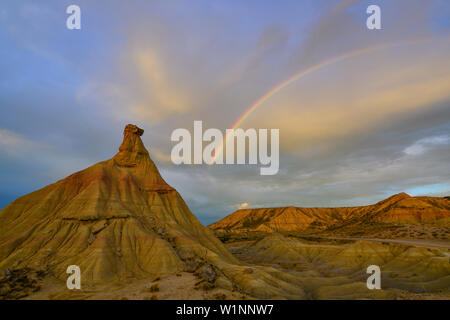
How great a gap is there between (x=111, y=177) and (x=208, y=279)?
38.7 metres

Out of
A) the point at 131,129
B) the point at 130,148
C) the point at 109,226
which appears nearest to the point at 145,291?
the point at 109,226

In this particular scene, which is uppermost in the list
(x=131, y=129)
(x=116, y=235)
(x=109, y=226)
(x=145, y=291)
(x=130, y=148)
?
(x=131, y=129)

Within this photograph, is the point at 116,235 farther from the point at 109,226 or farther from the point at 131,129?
the point at 131,129

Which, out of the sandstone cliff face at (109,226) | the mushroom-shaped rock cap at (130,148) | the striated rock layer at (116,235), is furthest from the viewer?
the mushroom-shaped rock cap at (130,148)

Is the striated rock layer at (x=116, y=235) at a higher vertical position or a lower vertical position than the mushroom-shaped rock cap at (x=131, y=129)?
lower

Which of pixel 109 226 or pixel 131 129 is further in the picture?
pixel 131 129

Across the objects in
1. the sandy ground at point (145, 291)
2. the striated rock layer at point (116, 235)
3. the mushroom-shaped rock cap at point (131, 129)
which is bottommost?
the sandy ground at point (145, 291)

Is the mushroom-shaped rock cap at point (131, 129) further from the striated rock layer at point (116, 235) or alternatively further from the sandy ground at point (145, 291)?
the sandy ground at point (145, 291)

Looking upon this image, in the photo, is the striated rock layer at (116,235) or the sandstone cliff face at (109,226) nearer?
the striated rock layer at (116,235)

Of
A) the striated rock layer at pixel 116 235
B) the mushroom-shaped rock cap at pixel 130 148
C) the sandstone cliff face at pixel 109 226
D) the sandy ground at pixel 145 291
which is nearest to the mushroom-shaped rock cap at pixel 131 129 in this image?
the mushroom-shaped rock cap at pixel 130 148

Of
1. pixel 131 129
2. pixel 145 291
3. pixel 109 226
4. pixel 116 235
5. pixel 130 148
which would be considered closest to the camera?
pixel 145 291

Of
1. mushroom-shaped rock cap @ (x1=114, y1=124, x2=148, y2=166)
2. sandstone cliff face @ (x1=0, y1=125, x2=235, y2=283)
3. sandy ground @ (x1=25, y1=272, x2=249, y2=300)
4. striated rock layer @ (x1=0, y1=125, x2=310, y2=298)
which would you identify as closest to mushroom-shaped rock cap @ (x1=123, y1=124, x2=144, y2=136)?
mushroom-shaped rock cap @ (x1=114, y1=124, x2=148, y2=166)
